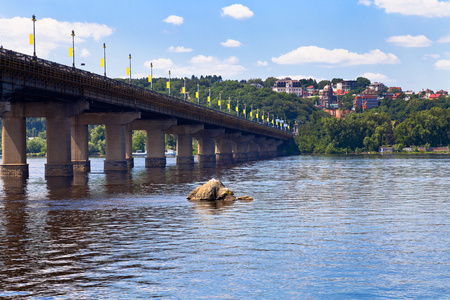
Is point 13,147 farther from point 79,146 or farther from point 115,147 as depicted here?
point 115,147

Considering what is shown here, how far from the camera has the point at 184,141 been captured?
6422 inches

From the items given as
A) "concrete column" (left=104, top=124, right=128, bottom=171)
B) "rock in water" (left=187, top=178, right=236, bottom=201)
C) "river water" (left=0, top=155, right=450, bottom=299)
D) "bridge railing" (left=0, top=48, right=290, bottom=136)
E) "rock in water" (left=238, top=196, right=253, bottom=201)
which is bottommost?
"river water" (left=0, top=155, right=450, bottom=299)

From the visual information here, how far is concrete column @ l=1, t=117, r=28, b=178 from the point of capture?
3413 inches

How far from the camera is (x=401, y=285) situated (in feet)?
73.9

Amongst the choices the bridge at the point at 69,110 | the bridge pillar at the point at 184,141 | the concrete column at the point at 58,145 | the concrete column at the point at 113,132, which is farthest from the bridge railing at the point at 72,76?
the bridge pillar at the point at 184,141

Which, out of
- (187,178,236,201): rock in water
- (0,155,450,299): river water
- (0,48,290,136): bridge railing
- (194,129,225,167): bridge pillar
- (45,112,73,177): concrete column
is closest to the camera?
(0,155,450,299): river water

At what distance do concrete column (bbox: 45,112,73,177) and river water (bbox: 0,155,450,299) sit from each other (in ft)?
118

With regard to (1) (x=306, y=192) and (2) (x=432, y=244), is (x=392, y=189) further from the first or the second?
(2) (x=432, y=244)

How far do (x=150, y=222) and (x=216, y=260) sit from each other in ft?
44.6

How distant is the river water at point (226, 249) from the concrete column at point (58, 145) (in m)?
35.9

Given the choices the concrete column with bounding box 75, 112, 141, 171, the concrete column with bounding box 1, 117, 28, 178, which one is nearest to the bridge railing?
the concrete column with bounding box 75, 112, 141, 171

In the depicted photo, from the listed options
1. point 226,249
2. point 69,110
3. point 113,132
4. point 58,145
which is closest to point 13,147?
point 58,145

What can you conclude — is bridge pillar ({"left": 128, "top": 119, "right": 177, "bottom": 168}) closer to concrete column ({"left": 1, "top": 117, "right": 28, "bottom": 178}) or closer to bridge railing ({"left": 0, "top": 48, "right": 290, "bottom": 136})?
bridge railing ({"left": 0, "top": 48, "right": 290, "bottom": 136})

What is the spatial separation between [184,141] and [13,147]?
78733 mm
